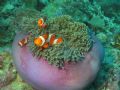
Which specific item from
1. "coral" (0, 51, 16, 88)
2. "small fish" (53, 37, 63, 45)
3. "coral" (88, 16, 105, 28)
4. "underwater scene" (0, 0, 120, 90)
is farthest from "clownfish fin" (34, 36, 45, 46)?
"coral" (88, 16, 105, 28)

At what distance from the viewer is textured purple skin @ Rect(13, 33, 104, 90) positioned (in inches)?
104

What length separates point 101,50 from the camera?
2.91 m

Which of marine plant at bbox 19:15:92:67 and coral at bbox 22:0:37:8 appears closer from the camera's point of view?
marine plant at bbox 19:15:92:67

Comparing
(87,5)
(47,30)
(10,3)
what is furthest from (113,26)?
(47,30)

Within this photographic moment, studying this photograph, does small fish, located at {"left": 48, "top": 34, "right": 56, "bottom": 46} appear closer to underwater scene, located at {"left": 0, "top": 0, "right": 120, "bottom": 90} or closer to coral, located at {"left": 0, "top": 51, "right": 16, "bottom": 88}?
underwater scene, located at {"left": 0, "top": 0, "right": 120, "bottom": 90}

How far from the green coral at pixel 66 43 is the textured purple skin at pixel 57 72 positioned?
74 millimetres

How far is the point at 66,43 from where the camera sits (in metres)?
2.76

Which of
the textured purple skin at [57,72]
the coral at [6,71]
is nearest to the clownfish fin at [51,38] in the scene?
the textured purple skin at [57,72]

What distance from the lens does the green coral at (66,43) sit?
262 centimetres

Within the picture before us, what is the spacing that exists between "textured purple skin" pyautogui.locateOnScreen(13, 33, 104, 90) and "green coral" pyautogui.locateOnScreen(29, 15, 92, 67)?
0.24ft

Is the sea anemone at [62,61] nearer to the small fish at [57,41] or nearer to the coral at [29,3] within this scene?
the small fish at [57,41]

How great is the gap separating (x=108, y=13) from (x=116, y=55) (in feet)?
7.28

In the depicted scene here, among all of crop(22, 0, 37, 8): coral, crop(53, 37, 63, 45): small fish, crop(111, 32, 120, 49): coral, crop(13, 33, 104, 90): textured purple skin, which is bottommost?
crop(111, 32, 120, 49): coral

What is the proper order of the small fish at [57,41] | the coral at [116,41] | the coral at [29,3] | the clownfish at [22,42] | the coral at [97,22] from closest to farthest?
1. the small fish at [57,41]
2. the clownfish at [22,42]
3. the coral at [116,41]
4. the coral at [97,22]
5. the coral at [29,3]
